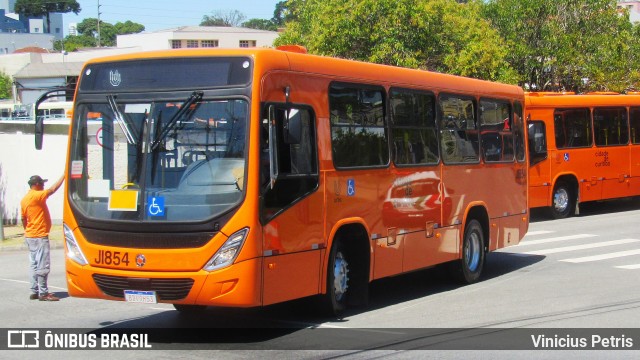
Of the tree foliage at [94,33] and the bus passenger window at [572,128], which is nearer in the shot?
the bus passenger window at [572,128]

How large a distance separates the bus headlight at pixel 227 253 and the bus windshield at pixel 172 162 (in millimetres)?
287

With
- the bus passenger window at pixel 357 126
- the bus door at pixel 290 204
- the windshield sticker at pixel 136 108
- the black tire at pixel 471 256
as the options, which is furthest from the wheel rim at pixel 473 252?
the windshield sticker at pixel 136 108

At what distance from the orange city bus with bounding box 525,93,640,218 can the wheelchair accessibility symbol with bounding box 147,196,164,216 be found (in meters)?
15.8

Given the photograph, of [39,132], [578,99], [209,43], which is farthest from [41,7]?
[39,132]

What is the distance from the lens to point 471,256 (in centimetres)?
1421

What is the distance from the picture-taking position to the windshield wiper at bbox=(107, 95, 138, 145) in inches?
367

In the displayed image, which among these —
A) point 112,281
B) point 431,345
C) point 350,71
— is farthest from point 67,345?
point 350,71

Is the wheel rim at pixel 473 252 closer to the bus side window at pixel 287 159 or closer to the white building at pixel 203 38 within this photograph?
the bus side window at pixel 287 159

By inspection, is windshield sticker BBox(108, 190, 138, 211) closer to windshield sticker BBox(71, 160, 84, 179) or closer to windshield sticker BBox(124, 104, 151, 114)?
windshield sticker BBox(71, 160, 84, 179)

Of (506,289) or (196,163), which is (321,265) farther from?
(506,289)

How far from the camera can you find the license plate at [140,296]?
8984mm

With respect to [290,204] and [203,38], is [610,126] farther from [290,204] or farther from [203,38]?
[203,38]

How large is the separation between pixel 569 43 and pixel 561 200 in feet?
43.5

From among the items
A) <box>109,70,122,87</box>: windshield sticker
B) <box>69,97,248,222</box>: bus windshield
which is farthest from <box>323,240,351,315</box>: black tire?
<box>109,70,122,87</box>: windshield sticker
